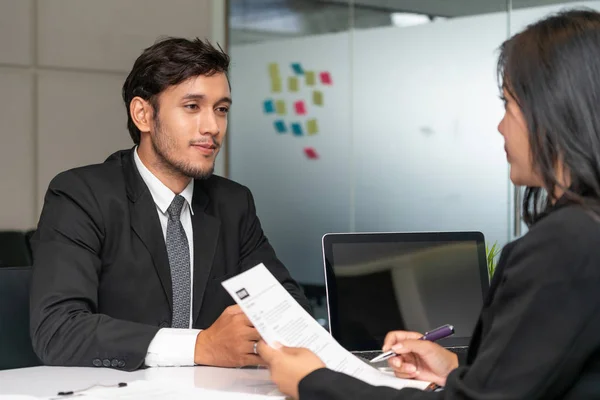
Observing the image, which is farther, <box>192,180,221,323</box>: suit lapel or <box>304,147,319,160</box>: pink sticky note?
<box>304,147,319,160</box>: pink sticky note

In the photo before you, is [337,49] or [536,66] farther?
[337,49]

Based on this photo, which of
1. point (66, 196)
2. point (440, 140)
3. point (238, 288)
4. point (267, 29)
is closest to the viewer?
point (238, 288)

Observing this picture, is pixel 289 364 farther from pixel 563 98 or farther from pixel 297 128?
pixel 297 128

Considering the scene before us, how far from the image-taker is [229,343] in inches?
76.6

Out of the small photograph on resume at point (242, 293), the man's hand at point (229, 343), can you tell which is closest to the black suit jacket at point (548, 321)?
the small photograph on resume at point (242, 293)

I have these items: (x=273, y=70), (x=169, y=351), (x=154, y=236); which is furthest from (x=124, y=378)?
(x=273, y=70)

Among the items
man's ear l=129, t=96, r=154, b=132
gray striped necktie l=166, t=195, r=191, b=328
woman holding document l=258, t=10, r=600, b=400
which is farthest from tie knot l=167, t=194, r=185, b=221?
woman holding document l=258, t=10, r=600, b=400

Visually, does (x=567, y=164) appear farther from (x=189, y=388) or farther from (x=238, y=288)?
(x=189, y=388)

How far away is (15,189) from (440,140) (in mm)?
2287

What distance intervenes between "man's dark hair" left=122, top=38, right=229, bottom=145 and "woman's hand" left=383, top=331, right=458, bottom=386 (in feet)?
3.30

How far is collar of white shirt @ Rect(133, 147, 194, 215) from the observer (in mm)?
2475

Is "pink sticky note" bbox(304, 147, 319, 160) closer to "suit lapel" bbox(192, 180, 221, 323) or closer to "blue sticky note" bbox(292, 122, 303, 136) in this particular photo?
"blue sticky note" bbox(292, 122, 303, 136)

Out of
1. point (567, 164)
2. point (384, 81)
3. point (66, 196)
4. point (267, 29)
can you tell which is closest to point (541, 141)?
point (567, 164)

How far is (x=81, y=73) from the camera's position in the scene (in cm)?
459
